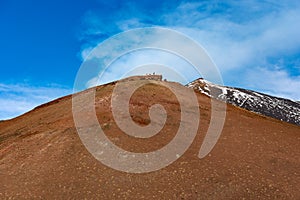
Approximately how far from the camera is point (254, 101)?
528 ft

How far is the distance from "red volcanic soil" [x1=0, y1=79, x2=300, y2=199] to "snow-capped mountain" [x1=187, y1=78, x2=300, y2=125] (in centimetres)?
11294

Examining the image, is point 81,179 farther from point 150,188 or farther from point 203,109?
point 203,109

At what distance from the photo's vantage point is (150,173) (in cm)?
2989

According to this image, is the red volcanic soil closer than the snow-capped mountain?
Yes

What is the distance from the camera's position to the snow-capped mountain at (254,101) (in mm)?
→ 153875

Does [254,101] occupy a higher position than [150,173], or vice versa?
[254,101]

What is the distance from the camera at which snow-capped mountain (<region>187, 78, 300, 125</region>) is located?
154 metres

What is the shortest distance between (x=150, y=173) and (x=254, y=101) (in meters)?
140

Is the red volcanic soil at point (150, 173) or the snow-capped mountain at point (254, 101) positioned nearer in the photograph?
the red volcanic soil at point (150, 173)

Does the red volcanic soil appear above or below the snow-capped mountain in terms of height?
below

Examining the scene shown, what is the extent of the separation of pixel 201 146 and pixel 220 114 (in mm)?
12222

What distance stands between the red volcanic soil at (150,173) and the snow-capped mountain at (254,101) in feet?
371

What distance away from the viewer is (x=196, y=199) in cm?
2655

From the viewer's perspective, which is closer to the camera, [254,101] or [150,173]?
[150,173]
